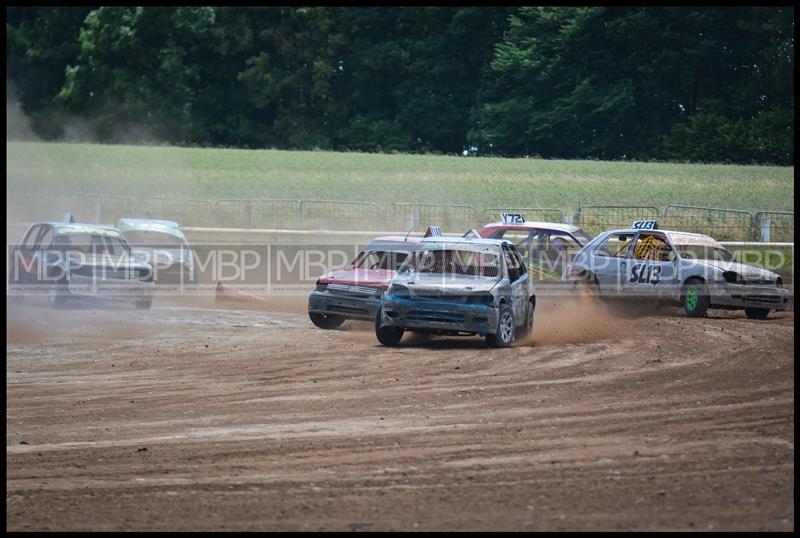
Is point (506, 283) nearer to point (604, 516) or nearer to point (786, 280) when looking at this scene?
point (604, 516)

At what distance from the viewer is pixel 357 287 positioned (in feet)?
Result: 62.9

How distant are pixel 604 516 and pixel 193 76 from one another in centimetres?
6283

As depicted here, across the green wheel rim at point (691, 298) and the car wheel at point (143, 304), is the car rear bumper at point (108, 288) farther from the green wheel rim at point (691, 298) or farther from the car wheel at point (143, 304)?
the green wheel rim at point (691, 298)

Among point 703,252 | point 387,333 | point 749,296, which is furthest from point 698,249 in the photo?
point 387,333

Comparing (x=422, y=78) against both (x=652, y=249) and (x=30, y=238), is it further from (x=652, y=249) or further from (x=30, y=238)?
(x=652, y=249)

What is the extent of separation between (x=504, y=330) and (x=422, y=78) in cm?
5012

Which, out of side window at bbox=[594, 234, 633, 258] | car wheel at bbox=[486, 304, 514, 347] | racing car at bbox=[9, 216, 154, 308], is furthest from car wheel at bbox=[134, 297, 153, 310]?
car wheel at bbox=[486, 304, 514, 347]

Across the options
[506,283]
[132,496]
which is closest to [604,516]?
[132,496]

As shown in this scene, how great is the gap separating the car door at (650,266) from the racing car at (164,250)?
8.75 metres

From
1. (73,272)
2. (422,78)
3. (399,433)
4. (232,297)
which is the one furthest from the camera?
(422,78)

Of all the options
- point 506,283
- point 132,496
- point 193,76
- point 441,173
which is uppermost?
point 193,76

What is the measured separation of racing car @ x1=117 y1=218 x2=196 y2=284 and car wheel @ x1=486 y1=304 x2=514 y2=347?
9.27 meters

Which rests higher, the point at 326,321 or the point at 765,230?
the point at 765,230

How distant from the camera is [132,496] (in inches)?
350
